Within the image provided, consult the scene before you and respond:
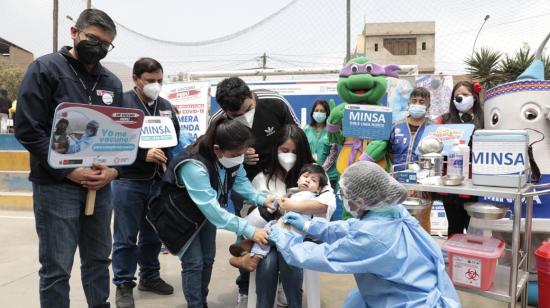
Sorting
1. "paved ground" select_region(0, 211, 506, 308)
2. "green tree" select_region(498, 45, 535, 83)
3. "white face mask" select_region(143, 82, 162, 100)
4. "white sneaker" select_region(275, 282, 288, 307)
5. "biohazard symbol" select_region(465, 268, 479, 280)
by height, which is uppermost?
"green tree" select_region(498, 45, 535, 83)

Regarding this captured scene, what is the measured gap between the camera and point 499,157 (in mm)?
1938

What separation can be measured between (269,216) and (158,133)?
100cm

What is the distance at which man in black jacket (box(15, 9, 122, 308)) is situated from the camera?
1778 mm

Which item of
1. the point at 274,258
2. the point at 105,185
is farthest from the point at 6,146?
the point at 274,258

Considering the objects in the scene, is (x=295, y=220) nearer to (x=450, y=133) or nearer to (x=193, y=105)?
(x=450, y=133)

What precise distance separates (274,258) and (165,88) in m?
3.91

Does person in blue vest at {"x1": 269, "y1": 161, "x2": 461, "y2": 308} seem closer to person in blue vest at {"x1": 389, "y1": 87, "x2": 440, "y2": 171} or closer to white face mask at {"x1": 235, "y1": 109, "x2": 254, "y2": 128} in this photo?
white face mask at {"x1": 235, "y1": 109, "x2": 254, "y2": 128}

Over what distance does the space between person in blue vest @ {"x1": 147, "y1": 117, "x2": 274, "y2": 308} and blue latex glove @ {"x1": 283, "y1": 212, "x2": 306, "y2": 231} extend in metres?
0.13

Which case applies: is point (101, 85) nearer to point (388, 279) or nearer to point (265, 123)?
point (265, 123)

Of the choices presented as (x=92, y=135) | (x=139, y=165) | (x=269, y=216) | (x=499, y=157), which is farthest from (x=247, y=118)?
(x=499, y=157)

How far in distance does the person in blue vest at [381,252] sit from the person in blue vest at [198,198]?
0.46m

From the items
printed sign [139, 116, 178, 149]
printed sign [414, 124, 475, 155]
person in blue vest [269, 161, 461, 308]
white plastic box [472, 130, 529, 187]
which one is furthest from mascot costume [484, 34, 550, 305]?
printed sign [139, 116, 178, 149]

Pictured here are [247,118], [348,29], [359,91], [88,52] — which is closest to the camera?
[88,52]

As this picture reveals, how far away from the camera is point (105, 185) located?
2074mm
